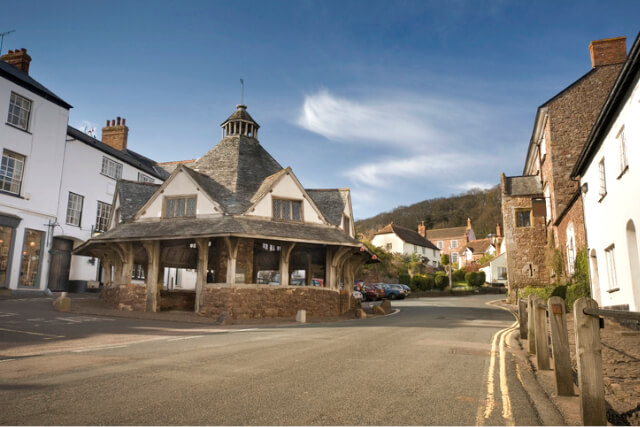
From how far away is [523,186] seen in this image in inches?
1421

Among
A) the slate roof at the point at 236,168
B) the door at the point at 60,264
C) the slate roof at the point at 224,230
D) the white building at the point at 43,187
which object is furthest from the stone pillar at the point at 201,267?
the door at the point at 60,264

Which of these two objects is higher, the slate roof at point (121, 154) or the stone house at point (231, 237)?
the slate roof at point (121, 154)

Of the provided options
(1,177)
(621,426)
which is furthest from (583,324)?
(1,177)

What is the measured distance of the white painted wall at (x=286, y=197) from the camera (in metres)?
22.7

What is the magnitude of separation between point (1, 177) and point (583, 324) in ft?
89.8

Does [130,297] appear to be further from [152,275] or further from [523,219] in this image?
[523,219]

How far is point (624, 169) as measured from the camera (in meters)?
13.8

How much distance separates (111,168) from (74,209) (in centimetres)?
479

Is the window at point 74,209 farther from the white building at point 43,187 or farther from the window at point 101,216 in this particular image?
the window at point 101,216

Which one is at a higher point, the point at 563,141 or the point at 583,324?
the point at 563,141

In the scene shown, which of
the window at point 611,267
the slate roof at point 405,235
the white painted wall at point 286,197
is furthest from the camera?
the slate roof at point 405,235

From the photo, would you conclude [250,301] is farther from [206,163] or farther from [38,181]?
[38,181]

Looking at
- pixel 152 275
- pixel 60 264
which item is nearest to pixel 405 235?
pixel 60 264

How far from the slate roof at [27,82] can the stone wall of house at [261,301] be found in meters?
15.5
